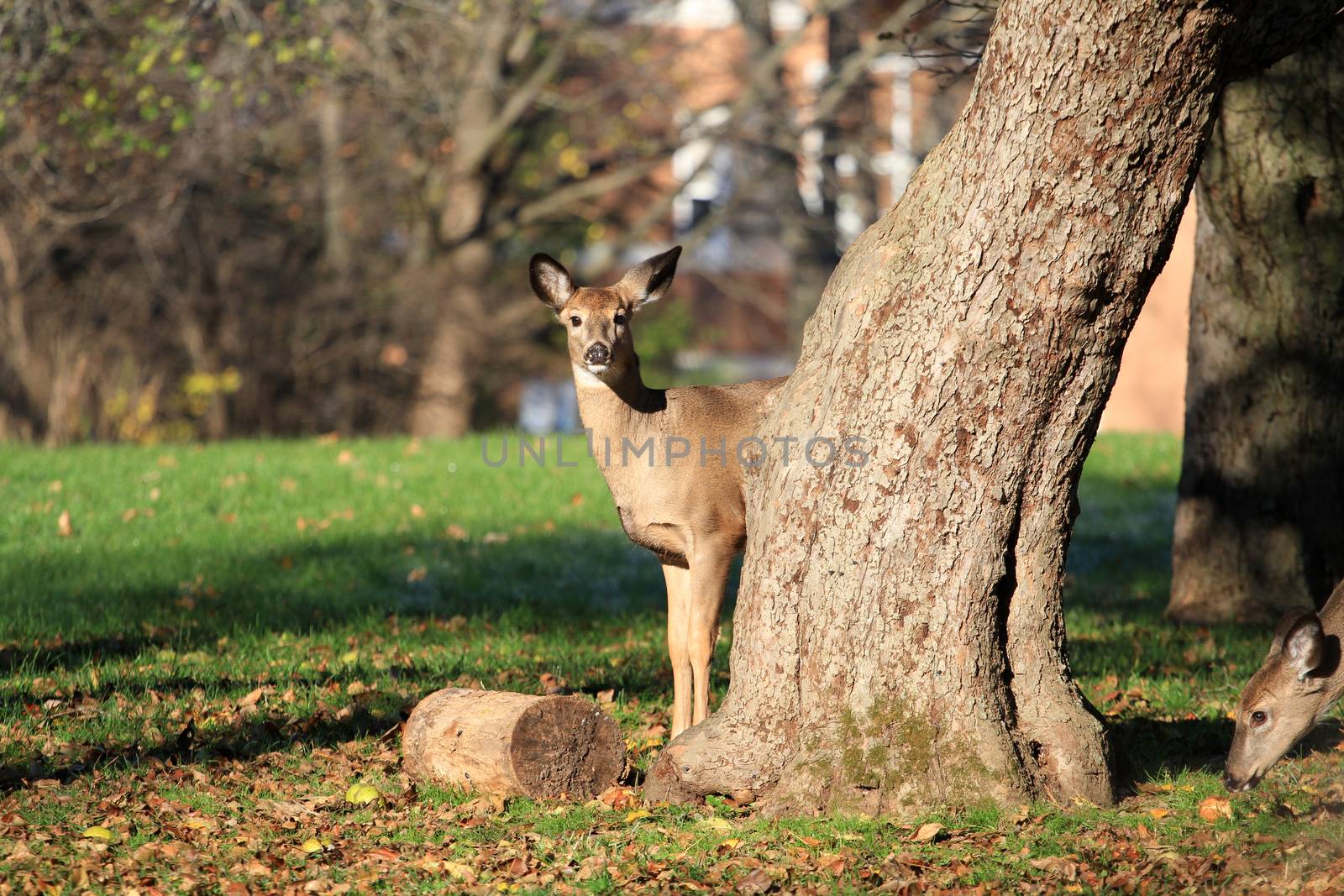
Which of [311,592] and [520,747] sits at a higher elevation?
[311,592]

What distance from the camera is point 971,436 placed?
554 cm

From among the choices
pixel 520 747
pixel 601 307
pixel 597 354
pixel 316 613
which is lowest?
pixel 520 747

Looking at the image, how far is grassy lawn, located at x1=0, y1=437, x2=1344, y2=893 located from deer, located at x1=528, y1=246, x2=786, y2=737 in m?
0.62

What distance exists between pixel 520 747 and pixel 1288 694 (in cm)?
333

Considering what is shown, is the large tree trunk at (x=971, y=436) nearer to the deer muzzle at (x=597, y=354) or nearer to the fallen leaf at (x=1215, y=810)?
the fallen leaf at (x=1215, y=810)

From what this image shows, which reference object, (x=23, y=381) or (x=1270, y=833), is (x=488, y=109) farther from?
(x=1270, y=833)

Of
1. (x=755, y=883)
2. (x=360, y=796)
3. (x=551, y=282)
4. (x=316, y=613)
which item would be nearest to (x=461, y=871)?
(x=360, y=796)

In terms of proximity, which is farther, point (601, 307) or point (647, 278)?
point (647, 278)

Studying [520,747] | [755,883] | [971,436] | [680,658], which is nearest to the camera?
[755,883]

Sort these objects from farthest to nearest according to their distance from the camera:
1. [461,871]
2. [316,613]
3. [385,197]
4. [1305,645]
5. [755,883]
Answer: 1. [385,197]
2. [316,613]
3. [1305,645]
4. [461,871]
5. [755,883]

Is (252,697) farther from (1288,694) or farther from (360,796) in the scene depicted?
(1288,694)

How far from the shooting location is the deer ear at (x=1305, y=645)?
6.31 meters

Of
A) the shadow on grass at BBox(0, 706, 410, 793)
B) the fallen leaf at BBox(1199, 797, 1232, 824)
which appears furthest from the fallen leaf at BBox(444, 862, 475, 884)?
the fallen leaf at BBox(1199, 797, 1232, 824)

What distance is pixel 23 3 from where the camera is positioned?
1091 cm
